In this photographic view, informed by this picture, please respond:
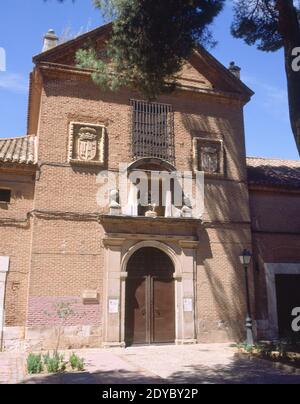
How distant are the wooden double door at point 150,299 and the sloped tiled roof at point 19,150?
15.8ft

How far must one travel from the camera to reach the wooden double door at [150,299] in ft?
46.4

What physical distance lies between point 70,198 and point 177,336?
567 centimetres

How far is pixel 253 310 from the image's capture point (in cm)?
1541

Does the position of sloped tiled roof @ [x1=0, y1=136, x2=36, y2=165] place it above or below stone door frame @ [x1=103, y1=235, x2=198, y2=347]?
above

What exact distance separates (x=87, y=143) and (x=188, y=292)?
6035 mm

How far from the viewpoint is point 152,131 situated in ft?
51.8

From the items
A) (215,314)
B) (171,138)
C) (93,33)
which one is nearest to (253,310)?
(215,314)

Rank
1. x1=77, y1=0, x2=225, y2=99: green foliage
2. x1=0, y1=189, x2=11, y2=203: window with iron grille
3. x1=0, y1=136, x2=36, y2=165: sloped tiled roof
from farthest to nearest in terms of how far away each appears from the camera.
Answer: x1=0, y1=189, x2=11, y2=203: window with iron grille → x1=0, y1=136, x2=36, y2=165: sloped tiled roof → x1=77, y1=0, x2=225, y2=99: green foliage

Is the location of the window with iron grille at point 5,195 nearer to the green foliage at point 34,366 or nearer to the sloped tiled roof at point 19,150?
the sloped tiled roof at point 19,150

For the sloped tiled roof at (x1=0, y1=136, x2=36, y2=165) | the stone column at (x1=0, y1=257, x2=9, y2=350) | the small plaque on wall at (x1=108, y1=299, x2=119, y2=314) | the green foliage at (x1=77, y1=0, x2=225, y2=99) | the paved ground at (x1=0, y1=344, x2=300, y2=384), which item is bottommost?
the paved ground at (x1=0, y1=344, x2=300, y2=384)

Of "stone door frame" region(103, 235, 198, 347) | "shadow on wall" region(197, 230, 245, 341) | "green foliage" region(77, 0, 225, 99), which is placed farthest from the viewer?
"shadow on wall" region(197, 230, 245, 341)

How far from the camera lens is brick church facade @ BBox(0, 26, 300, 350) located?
13.5 metres

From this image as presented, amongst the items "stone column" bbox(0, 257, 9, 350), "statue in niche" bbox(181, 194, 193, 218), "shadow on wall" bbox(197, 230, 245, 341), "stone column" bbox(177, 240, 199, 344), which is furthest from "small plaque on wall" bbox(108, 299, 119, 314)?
"statue in niche" bbox(181, 194, 193, 218)

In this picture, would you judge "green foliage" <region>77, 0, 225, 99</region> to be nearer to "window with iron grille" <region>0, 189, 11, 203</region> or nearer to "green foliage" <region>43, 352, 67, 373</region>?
"window with iron grille" <region>0, 189, 11, 203</region>
